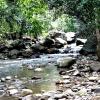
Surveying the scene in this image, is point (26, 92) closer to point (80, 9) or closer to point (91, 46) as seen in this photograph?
point (80, 9)

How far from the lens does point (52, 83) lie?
800 cm

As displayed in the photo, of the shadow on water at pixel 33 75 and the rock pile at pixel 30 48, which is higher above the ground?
the shadow on water at pixel 33 75

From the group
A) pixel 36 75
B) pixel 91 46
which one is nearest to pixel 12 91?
pixel 36 75

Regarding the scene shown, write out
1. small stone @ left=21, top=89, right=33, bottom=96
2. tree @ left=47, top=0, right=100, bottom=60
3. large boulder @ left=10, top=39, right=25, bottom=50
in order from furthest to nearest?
large boulder @ left=10, top=39, right=25, bottom=50, tree @ left=47, top=0, right=100, bottom=60, small stone @ left=21, top=89, right=33, bottom=96

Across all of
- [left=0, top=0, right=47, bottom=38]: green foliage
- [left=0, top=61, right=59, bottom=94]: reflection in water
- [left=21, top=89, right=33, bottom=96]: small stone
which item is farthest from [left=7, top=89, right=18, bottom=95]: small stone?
[left=0, top=0, right=47, bottom=38]: green foliage

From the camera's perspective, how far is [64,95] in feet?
20.5

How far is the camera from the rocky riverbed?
21.0 ft

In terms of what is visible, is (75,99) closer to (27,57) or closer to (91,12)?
(91,12)

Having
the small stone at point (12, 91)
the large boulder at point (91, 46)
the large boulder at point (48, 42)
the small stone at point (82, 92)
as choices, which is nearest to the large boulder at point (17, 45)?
the large boulder at point (48, 42)

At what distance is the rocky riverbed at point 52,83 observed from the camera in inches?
252

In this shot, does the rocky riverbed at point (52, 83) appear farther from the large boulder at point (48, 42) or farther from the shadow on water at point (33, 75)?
the large boulder at point (48, 42)

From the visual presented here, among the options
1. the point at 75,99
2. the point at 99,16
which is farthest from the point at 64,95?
the point at 99,16

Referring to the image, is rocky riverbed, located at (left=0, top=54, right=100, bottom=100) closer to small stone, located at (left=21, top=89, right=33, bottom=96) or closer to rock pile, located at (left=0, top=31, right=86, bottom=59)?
small stone, located at (left=21, top=89, right=33, bottom=96)

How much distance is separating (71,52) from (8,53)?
121 inches
